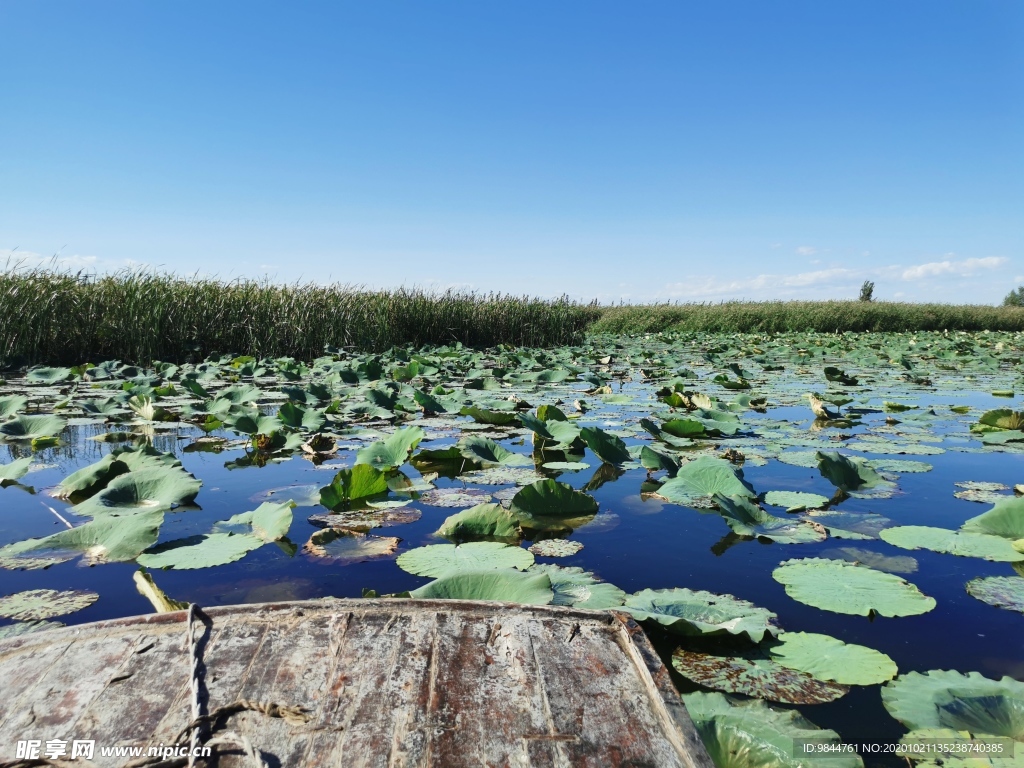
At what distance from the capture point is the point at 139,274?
9297 mm

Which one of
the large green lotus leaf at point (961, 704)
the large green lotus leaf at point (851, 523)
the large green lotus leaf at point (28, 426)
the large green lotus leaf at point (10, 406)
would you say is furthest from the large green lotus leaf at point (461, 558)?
the large green lotus leaf at point (10, 406)

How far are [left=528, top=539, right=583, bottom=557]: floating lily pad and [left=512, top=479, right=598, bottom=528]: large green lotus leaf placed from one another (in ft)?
0.59

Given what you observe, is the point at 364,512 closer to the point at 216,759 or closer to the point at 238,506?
the point at 238,506

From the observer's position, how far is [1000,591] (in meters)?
1.73

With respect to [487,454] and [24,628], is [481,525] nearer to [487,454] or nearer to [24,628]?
[487,454]

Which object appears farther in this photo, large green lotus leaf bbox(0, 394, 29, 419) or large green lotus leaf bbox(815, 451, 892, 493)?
large green lotus leaf bbox(0, 394, 29, 419)

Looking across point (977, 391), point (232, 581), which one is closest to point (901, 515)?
point (232, 581)

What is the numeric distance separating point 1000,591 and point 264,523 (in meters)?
2.11

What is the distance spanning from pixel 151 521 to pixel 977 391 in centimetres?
714

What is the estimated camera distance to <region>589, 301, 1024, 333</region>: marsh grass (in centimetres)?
2205

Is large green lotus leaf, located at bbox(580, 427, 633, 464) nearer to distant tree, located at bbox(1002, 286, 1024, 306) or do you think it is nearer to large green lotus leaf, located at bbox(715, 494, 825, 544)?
large green lotus leaf, located at bbox(715, 494, 825, 544)

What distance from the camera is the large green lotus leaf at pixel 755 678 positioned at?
1.26m

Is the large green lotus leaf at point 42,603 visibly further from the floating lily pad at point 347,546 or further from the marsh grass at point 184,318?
the marsh grass at point 184,318

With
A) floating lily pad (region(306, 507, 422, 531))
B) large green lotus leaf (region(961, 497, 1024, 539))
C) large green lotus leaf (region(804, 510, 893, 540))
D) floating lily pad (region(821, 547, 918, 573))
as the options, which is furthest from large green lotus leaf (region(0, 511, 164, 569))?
large green lotus leaf (region(961, 497, 1024, 539))
